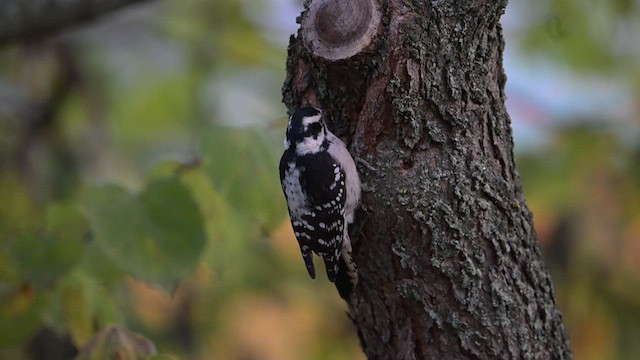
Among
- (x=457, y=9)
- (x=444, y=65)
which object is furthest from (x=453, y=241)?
(x=457, y=9)

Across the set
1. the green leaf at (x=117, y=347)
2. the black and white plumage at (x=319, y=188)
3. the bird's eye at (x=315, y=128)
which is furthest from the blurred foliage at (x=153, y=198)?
the bird's eye at (x=315, y=128)

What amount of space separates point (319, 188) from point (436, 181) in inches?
29.3

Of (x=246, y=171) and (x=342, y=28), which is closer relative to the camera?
(x=342, y=28)

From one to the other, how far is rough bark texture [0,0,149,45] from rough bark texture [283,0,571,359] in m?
1.40

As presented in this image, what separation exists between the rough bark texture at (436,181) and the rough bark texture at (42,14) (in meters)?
1.40

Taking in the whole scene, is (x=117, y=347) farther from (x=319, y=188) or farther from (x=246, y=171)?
(x=319, y=188)

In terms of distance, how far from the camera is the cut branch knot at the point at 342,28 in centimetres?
228

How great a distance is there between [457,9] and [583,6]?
219 cm

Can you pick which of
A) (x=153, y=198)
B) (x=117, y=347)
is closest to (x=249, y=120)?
(x=153, y=198)

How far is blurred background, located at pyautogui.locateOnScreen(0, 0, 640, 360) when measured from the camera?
15.5 feet

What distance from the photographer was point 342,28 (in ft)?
7.45

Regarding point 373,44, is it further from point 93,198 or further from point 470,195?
point 93,198

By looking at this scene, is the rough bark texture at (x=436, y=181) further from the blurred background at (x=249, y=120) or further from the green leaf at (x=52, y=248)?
the blurred background at (x=249, y=120)

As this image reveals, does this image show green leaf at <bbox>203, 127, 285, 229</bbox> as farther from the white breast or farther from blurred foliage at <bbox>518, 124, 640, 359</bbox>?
blurred foliage at <bbox>518, 124, 640, 359</bbox>
